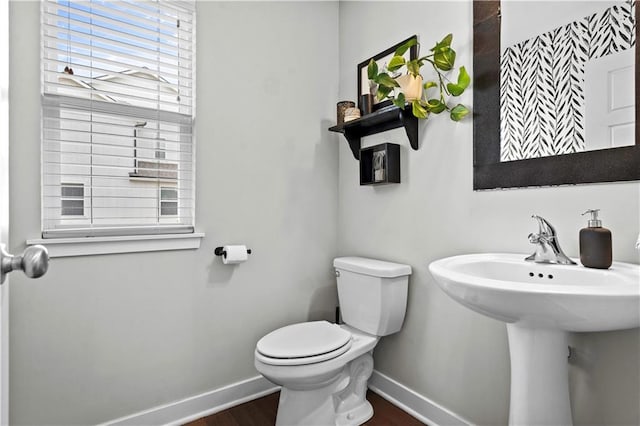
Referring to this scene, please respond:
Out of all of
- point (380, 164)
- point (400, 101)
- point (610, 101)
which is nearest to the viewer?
point (610, 101)

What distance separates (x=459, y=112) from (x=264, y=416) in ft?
5.48

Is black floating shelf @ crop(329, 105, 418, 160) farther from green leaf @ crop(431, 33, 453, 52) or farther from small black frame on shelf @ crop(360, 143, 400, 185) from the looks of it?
green leaf @ crop(431, 33, 453, 52)

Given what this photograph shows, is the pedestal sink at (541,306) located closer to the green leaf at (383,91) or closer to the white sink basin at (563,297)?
the white sink basin at (563,297)

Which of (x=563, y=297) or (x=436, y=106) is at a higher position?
(x=436, y=106)

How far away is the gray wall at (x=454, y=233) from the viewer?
1096mm

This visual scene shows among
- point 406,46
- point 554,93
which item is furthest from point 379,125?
point 554,93

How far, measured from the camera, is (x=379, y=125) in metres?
1.86

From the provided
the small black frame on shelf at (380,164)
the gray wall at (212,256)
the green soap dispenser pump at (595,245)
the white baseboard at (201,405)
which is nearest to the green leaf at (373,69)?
the small black frame on shelf at (380,164)

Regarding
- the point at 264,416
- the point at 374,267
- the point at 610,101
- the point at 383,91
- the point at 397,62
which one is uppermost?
the point at 397,62

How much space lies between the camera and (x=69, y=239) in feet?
4.52

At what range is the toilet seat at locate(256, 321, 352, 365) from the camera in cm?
138

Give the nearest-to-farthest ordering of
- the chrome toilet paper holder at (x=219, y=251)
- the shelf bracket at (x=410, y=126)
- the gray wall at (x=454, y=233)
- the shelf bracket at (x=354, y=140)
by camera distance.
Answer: the gray wall at (x=454, y=233)
the shelf bracket at (x=410, y=126)
the chrome toilet paper holder at (x=219, y=251)
the shelf bracket at (x=354, y=140)

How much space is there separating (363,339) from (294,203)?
0.82 meters

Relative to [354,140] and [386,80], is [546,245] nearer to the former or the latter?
[386,80]
